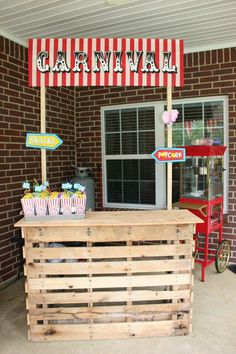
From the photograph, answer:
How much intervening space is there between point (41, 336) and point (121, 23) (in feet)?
10.2

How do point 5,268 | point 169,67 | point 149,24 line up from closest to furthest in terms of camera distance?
1. point 169,67
2. point 149,24
3. point 5,268

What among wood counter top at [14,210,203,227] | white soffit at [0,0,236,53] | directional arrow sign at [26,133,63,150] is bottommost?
wood counter top at [14,210,203,227]

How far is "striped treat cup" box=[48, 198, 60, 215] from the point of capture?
2498 mm

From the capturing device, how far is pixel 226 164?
4043mm

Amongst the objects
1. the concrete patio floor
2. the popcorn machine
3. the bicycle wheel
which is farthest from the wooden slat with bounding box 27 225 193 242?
the bicycle wheel

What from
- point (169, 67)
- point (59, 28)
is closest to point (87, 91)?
point (59, 28)

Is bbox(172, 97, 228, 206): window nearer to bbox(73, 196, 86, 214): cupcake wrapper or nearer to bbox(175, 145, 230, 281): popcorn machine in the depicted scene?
bbox(175, 145, 230, 281): popcorn machine

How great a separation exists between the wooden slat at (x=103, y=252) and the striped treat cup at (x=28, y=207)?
A: 0.28 meters

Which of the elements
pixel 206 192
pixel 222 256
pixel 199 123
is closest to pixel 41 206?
pixel 206 192

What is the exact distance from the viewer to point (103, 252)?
2.45 meters

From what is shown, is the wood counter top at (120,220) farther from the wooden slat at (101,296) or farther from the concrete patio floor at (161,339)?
the concrete patio floor at (161,339)

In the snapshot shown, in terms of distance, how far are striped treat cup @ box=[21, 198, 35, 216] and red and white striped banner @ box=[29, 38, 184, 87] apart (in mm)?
1048

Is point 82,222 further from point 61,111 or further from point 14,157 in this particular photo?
point 61,111

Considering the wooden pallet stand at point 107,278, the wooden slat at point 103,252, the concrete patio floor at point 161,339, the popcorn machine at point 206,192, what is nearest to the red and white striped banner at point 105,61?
the popcorn machine at point 206,192
